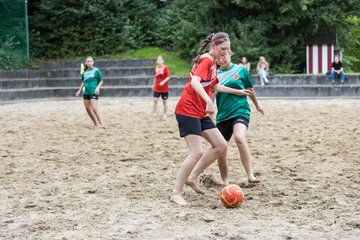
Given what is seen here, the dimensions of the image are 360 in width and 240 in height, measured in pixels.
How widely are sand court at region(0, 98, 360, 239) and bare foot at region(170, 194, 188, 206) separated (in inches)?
2.5

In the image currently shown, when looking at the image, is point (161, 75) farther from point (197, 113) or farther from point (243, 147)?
point (197, 113)

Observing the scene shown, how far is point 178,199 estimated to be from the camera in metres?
6.37

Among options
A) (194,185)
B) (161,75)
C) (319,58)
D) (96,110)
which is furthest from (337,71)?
(194,185)

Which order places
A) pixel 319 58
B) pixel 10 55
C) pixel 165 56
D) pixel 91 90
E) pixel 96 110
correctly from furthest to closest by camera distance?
1. pixel 165 56
2. pixel 319 58
3. pixel 10 55
4. pixel 91 90
5. pixel 96 110

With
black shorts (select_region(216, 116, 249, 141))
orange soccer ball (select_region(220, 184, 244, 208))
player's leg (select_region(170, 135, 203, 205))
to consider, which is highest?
black shorts (select_region(216, 116, 249, 141))

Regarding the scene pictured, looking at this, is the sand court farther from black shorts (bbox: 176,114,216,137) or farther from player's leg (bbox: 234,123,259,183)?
black shorts (bbox: 176,114,216,137)

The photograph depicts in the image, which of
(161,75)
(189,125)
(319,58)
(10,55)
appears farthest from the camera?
(319,58)

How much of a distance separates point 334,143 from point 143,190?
15.3 ft

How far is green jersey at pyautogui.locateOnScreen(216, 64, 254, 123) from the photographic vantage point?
7402 mm

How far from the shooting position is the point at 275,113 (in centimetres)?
1642

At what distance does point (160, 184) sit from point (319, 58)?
20127 mm

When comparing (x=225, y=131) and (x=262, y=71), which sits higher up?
(x=262, y=71)

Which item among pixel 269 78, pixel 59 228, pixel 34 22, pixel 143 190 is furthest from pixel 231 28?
pixel 59 228

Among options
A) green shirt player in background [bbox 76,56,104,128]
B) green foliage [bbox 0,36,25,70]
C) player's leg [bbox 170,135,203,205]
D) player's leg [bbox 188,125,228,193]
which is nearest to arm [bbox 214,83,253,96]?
player's leg [bbox 188,125,228,193]
